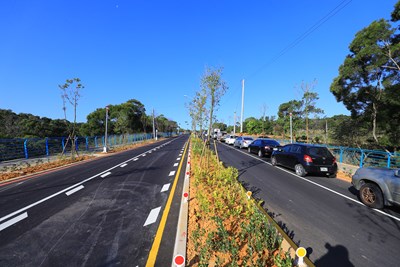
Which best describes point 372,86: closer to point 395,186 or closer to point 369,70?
point 369,70

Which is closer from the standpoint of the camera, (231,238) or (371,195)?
Answer: (231,238)

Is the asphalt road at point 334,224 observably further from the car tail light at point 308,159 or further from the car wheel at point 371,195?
the car tail light at point 308,159

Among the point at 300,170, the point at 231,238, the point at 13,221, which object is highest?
the point at 231,238

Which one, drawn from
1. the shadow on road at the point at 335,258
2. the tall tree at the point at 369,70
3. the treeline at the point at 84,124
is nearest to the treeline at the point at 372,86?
the tall tree at the point at 369,70

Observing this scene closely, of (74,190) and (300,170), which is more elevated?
(300,170)

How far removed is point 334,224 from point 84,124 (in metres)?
53.9

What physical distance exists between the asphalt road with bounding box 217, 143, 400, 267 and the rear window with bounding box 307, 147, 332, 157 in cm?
213

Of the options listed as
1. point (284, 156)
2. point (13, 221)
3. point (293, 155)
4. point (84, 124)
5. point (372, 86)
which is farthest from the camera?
point (84, 124)

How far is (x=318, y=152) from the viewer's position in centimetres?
1004

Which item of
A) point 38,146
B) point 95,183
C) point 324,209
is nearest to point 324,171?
point 324,209

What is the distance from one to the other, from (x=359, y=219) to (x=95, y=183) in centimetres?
862

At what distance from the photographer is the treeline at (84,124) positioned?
28506 mm

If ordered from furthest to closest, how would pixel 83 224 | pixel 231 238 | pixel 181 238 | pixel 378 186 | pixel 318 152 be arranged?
pixel 318 152 → pixel 378 186 → pixel 83 224 → pixel 181 238 → pixel 231 238

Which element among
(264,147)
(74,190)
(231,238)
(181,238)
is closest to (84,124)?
(264,147)
